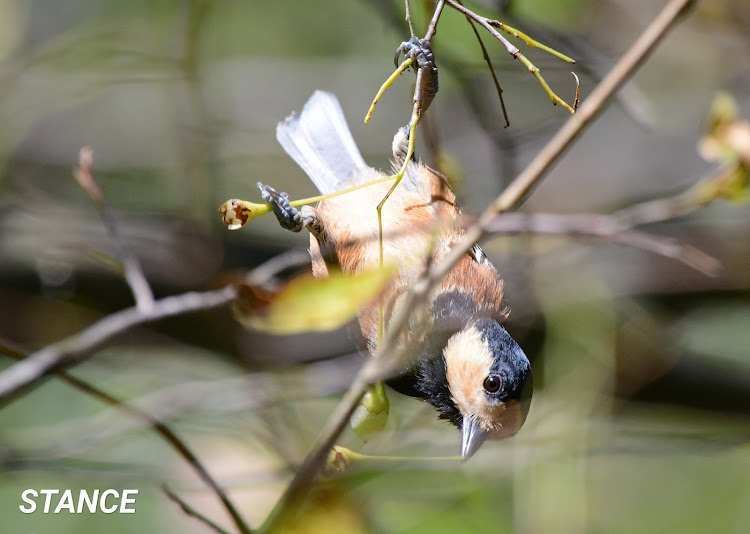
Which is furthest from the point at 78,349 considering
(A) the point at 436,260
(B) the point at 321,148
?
(B) the point at 321,148

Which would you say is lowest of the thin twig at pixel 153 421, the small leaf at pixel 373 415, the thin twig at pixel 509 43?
the thin twig at pixel 153 421

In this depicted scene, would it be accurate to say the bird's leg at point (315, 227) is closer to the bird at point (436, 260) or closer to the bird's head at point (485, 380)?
the bird at point (436, 260)

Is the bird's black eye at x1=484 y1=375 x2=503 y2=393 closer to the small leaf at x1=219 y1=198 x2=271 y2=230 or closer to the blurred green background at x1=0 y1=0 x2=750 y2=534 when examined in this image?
the blurred green background at x1=0 y1=0 x2=750 y2=534

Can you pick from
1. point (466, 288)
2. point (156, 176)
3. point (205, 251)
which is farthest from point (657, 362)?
point (156, 176)

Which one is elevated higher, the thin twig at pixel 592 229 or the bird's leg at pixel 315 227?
the bird's leg at pixel 315 227

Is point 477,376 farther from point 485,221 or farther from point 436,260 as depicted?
point 485,221

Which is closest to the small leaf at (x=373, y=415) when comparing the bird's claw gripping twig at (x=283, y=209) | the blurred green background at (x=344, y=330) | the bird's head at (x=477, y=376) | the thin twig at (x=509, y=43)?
the blurred green background at (x=344, y=330)

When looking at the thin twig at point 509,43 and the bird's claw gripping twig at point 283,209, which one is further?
the bird's claw gripping twig at point 283,209
